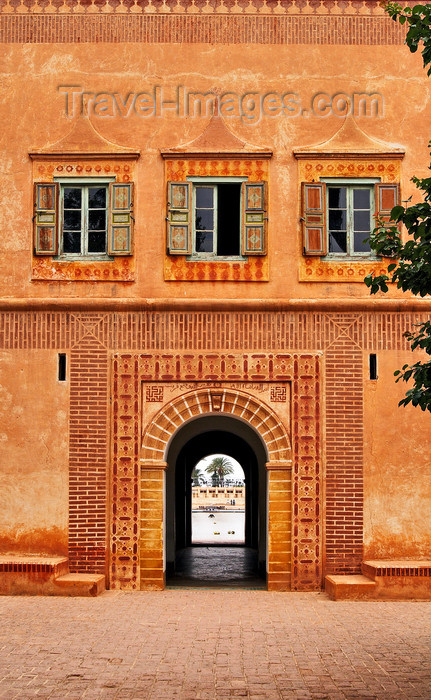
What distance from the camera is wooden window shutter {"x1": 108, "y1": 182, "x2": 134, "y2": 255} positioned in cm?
1328

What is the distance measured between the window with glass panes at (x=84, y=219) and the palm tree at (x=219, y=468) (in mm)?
69395

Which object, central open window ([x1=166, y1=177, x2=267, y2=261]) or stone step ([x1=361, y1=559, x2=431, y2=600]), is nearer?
stone step ([x1=361, y1=559, x2=431, y2=600])

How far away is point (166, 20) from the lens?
13.8 m

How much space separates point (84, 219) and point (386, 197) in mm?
4487

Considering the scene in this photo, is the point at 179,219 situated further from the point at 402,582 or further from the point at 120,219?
the point at 402,582

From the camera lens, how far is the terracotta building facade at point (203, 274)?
42.5 feet

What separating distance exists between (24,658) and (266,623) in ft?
10.0

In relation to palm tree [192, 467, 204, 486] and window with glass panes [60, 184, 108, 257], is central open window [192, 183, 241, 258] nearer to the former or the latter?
window with glass panes [60, 184, 108, 257]

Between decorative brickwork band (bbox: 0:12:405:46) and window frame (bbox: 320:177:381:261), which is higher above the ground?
decorative brickwork band (bbox: 0:12:405:46)

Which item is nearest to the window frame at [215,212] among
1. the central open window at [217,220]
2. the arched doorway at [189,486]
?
the central open window at [217,220]

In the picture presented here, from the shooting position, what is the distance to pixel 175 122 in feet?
44.5

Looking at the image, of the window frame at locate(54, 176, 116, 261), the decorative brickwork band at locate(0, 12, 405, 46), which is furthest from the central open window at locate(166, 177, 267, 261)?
the decorative brickwork band at locate(0, 12, 405, 46)

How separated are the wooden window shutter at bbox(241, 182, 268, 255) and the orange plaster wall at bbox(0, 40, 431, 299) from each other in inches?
5.7

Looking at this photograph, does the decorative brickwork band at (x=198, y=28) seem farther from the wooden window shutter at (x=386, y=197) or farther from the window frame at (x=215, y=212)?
the wooden window shutter at (x=386, y=197)
